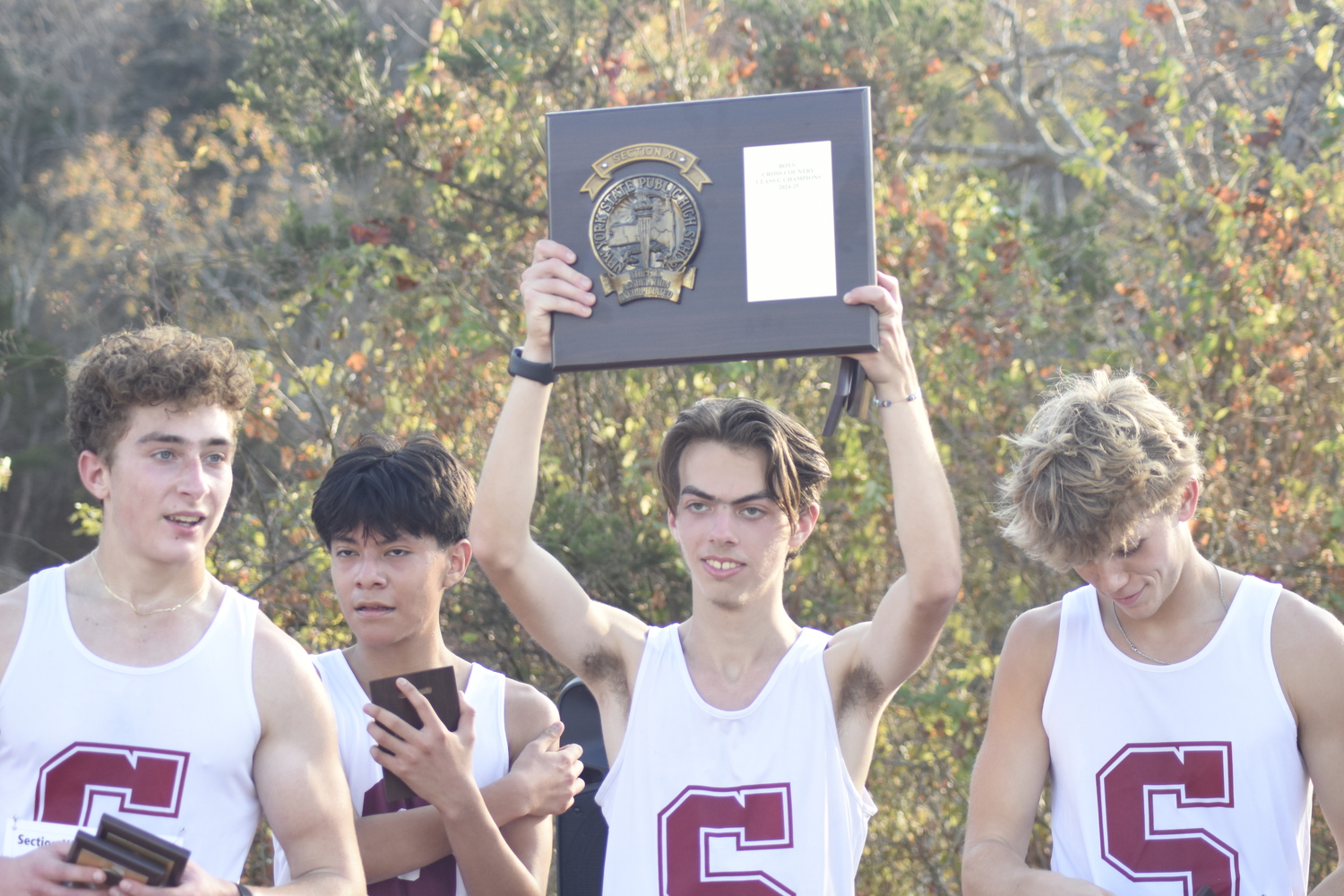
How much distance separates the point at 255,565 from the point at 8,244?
13757mm

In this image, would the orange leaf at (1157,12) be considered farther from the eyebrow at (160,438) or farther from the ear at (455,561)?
the eyebrow at (160,438)

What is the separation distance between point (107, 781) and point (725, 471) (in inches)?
54.2

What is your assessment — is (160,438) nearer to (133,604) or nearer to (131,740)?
(133,604)

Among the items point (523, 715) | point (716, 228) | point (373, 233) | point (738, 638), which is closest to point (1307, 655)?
point (738, 638)

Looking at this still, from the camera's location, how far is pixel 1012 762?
2.67 meters

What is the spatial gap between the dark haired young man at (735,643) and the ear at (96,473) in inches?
29.7

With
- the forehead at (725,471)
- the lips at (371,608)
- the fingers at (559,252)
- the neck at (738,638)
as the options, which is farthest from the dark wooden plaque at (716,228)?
the lips at (371,608)

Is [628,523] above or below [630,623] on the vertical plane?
above

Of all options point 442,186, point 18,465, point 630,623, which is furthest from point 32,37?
point 630,623

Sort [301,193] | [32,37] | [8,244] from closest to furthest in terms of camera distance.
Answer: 1. [301,193]
2. [8,244]
3. [32,37]

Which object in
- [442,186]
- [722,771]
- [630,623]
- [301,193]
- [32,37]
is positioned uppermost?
[32,37]

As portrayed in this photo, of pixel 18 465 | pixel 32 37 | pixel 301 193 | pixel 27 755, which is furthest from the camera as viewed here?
pixel 32 37

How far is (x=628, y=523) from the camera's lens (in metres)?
5.55

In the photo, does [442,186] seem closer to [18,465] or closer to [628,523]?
[628,523]
